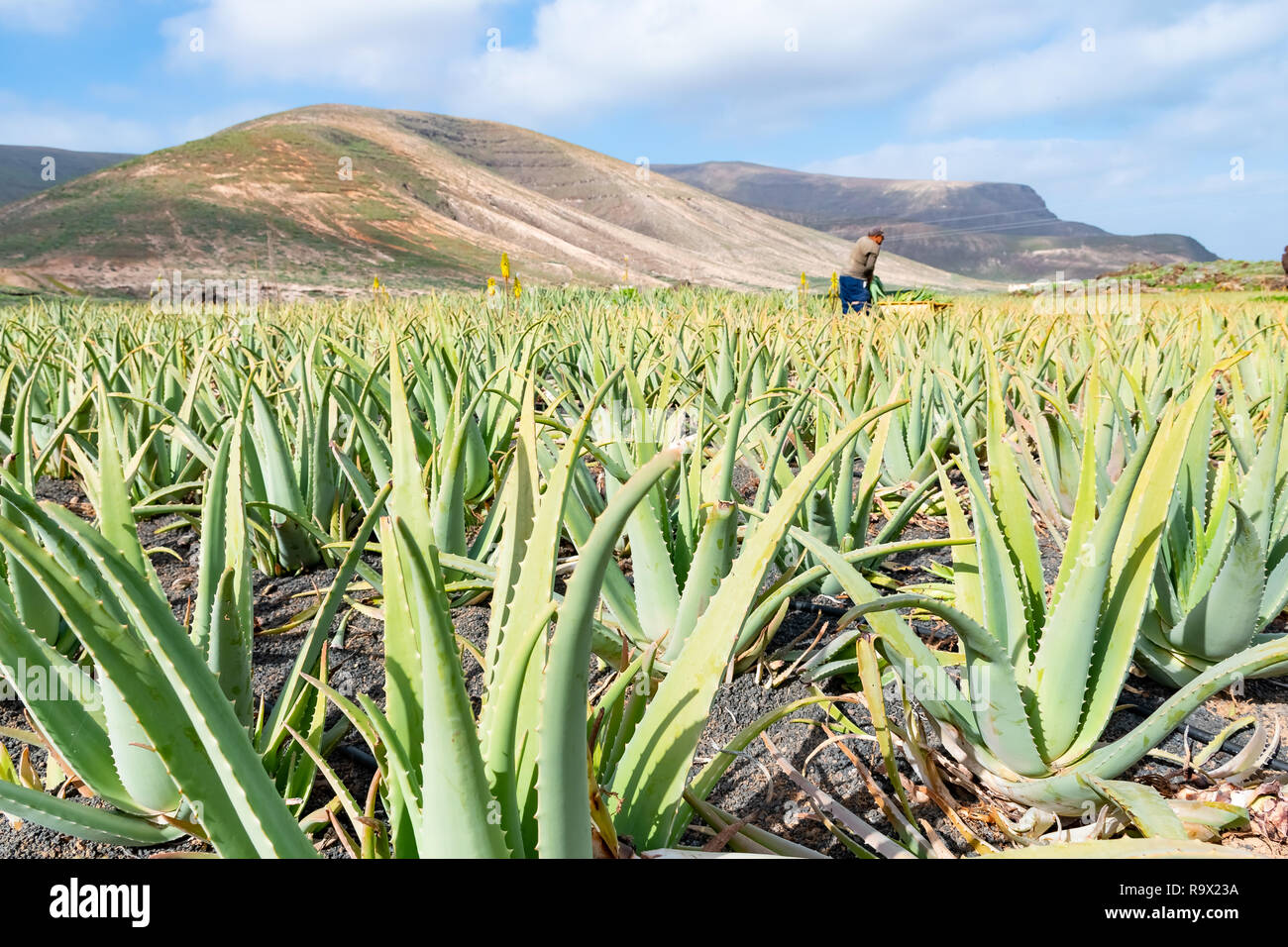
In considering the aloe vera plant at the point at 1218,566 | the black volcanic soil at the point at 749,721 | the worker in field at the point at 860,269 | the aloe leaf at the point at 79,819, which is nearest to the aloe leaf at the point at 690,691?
the black volcanic soil at the point at 749,721

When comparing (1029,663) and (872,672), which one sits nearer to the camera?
(872,672)

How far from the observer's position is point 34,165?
378 feet

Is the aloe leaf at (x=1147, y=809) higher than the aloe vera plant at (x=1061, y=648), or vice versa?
the aloe vera plant at (x=1061, y=648)

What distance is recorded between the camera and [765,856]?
740 mm

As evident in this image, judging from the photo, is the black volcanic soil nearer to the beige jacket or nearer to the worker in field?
the worker in field

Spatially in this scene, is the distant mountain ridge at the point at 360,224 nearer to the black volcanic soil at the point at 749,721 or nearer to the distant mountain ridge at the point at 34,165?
the black volcanic soil at the point at 749,721

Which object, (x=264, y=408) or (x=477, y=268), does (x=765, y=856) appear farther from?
(x=477, y=268)

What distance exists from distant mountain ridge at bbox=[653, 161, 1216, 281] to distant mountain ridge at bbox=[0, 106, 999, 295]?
2962 inches

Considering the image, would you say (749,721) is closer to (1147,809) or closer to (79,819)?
(1147,809)

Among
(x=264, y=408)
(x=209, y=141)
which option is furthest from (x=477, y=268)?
(x=264, y=408)

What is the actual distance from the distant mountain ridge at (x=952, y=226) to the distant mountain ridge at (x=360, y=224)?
75239mm

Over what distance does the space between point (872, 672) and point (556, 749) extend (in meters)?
0.46

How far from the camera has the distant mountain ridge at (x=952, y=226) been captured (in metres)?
134

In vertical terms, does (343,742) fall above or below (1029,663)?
below
